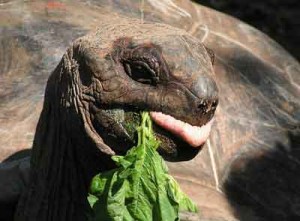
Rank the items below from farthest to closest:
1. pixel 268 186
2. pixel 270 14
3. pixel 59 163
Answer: pixel 270 14, pixel 268 186, pixel 59 163

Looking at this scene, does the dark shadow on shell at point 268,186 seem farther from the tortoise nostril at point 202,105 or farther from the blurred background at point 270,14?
the blurred background at point 270,14

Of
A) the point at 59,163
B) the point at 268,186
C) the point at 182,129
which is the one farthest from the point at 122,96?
the point at 268,186

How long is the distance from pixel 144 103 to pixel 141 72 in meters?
0.07

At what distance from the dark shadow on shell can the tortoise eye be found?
1.05m

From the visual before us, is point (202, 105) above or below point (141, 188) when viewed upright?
above

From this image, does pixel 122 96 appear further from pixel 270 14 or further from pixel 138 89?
pixel 270 14

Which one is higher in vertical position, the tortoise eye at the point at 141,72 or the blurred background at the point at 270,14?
the tortoise eye at the point at 141,72

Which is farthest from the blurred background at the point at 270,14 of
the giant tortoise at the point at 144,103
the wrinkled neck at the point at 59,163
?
the wrinkled neck at the point at 59,163

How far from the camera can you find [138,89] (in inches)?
80.8

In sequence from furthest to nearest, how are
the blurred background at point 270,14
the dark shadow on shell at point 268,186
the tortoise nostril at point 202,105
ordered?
the blurred background at point 270,14 → the dark shadow on shell at point 268,186 → the tortoise nostril at point 202,105

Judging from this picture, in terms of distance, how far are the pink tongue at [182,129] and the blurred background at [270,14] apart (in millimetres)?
4342

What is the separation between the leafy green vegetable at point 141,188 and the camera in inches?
81.5

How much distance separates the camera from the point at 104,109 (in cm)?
212

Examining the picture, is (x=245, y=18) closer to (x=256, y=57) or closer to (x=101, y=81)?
(x=256, y=57)
